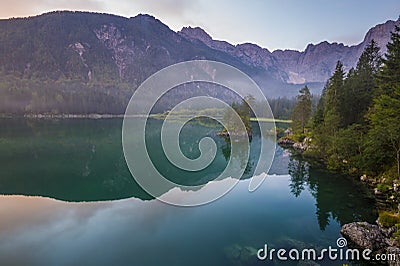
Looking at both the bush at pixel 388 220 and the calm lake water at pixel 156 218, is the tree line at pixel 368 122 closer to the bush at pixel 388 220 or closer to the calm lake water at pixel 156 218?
the calm lake water at pixel 156 218

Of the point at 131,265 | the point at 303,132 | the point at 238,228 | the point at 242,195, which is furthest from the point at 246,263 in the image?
the point at 303,132

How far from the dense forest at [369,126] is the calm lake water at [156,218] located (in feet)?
7.24

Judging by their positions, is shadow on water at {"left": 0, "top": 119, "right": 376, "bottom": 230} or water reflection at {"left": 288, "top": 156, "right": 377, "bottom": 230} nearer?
water reflection at {"left": 288, "top": 156, "right": 377, "bottom": 230}

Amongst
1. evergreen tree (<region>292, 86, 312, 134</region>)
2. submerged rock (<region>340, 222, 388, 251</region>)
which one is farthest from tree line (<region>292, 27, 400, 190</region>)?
evergreen tree (<region>292, 86, 312, 134</region>)

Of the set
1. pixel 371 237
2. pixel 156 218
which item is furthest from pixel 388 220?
pixel 156 218

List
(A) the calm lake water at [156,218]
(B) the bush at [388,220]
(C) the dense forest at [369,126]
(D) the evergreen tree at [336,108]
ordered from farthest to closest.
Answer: (D) the evergreen tree at [336,108]
(C) the dense forest at [369,126]
(B) the bush at [388,220]
(A) the calm lake water at [156,218]

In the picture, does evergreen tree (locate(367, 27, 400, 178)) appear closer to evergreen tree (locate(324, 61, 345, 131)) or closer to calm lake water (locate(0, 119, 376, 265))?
calm lake water (locate(0, 119, 376, 265))

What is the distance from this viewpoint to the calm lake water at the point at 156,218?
13.0m

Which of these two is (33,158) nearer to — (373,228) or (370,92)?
(373,228)

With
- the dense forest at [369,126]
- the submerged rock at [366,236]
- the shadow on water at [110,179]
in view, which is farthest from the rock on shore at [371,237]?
the dense forest at [369,126]

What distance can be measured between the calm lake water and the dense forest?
221 centimetres

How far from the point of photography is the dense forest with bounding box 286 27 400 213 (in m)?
21.4

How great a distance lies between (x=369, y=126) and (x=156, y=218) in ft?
70.7

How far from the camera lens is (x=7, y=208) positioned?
63.4 feet
